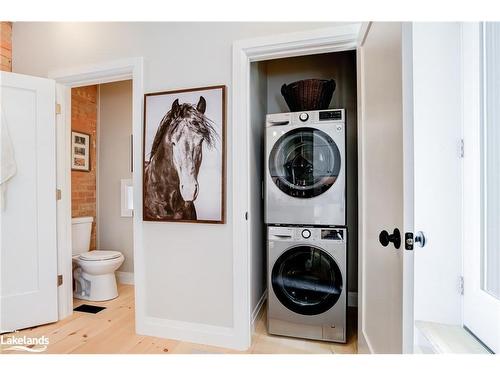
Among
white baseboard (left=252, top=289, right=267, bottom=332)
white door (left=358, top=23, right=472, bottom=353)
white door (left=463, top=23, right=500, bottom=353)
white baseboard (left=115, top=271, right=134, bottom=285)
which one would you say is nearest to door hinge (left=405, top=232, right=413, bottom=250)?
white door (left=358, top=23, right=472, bottom=353)

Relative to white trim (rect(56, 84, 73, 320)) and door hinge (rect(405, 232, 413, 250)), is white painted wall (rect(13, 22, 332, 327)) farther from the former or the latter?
door hinge (rect(405, 232, 413, 250))

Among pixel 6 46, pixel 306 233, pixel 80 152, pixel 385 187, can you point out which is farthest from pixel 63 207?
pixel 385 187

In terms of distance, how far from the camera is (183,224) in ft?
6.06

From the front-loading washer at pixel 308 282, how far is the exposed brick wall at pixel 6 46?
273 cm

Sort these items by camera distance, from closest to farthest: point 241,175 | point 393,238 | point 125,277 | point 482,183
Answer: point 482,183, point 393,238, point 241,175, point 125,277

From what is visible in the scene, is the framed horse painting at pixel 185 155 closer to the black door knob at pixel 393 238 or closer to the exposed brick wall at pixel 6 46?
the black door knob at pixel 393 238

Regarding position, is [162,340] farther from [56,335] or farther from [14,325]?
[14,325]

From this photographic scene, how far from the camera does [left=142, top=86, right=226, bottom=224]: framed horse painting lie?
1.76 m

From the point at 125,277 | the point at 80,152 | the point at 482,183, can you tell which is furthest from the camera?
the point at 125,277

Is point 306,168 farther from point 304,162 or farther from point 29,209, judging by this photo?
point 29,209

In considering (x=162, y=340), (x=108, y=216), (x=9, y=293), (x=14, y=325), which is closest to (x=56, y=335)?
(x=14, y=325)

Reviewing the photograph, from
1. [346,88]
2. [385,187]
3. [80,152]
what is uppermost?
[346,88]

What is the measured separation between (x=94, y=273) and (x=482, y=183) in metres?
3.00

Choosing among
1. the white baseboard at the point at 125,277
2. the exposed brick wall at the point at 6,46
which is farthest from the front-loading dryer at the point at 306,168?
the exposed brick wall at the point at 6,46
